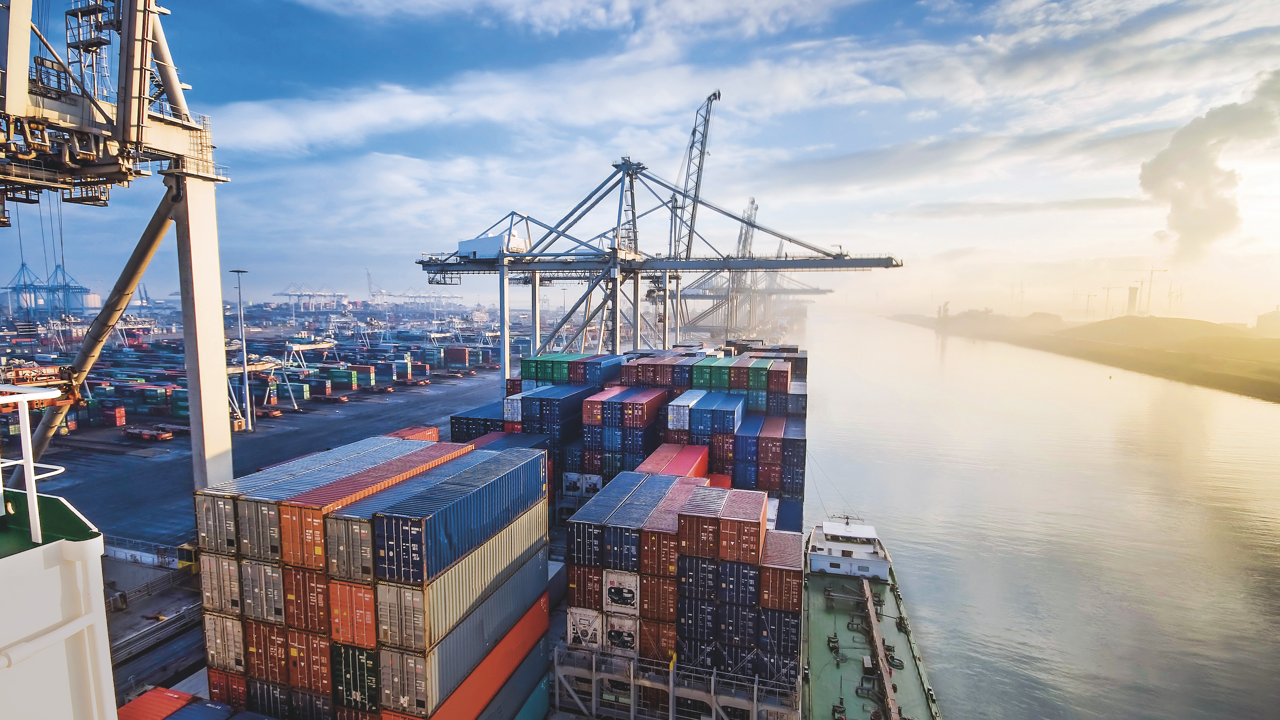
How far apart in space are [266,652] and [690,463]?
1349 centimetres

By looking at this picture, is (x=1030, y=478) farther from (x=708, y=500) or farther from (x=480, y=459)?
(x=480, y=459)

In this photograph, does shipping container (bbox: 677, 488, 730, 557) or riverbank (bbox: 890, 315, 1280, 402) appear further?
riverbank (bbox: 890, 315, 1280, 402)

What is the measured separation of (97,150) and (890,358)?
137311 mm

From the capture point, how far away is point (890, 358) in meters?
131

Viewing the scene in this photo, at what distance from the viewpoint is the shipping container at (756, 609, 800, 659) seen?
1284 cm

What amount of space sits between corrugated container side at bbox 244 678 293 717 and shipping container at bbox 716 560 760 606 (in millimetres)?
9366

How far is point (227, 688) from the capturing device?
11953 millimetres

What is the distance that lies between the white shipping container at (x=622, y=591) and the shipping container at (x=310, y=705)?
6134mm

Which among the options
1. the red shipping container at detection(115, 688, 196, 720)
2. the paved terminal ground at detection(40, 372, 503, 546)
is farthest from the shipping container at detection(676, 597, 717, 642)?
the paved terminal ground at detection(40, 372, 503, 546)

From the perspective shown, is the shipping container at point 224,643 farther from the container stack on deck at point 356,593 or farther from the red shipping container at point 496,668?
the red shipping container at point 496,668

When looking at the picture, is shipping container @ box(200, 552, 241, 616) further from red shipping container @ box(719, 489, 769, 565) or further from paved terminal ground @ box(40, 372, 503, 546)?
paved terminal ground @ box(40, 372, 503, 546)

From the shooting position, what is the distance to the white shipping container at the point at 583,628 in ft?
47.0

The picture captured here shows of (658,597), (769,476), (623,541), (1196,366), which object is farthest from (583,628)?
(1196,366)

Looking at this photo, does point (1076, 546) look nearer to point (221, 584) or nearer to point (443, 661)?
point (443, 661)
